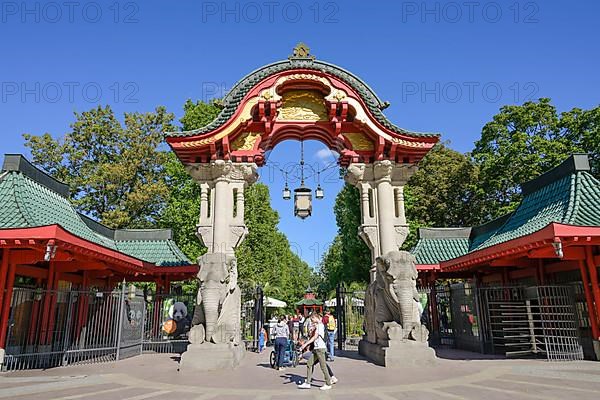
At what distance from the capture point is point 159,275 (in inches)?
715

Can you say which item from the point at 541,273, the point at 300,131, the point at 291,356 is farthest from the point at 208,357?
the point at 541,273

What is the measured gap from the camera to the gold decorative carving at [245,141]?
13.9 m

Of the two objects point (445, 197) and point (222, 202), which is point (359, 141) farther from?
point (445, 197)

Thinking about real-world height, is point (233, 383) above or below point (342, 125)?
below

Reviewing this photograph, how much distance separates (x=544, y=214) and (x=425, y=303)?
7.07m

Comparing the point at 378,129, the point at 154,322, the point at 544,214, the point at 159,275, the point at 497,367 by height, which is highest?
the point at 378,129

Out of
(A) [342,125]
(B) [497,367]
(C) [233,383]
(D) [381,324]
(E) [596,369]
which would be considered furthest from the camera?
(A) [342,125]

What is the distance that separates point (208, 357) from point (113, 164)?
75.0 feet

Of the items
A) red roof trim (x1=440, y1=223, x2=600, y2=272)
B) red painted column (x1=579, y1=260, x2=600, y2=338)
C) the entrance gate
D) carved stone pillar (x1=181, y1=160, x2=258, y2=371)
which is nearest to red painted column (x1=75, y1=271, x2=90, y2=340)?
carved stone pillar (x1=181, y1=160, x2=258, y2=371)

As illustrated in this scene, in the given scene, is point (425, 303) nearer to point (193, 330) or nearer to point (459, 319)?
point (459, 319)

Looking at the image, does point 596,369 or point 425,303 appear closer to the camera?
point 596,369

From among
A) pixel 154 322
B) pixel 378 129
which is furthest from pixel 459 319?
pixel 154 322

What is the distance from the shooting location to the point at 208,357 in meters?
10.4

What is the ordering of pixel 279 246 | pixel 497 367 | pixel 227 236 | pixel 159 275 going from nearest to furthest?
pixel 497 367
pixel 227 236
pixel 159 275
pixel 279 246
